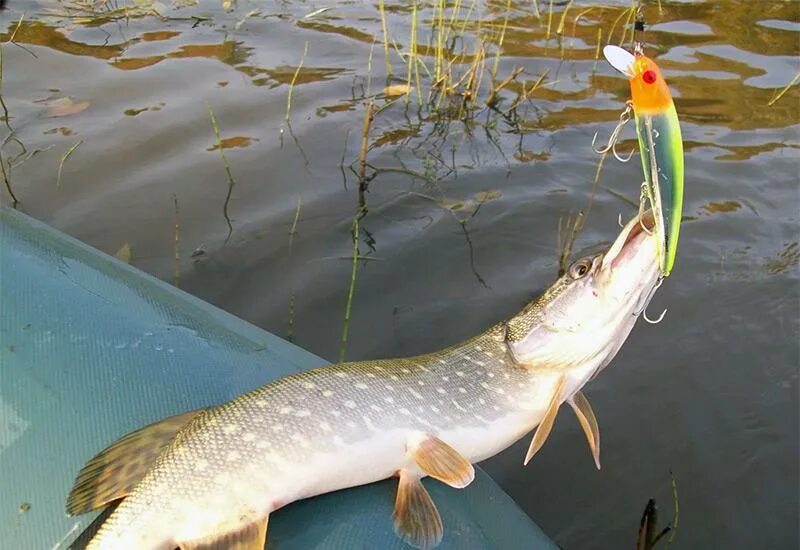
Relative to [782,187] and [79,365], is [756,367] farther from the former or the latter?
[79,365]

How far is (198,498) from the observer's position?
59.9 inches

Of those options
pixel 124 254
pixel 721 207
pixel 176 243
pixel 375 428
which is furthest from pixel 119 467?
pixel 721 207

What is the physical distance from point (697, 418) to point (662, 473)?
351 mm

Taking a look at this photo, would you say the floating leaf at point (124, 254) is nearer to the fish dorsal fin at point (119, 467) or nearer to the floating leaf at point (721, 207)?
the fish dorsal fin at point (119, 467)

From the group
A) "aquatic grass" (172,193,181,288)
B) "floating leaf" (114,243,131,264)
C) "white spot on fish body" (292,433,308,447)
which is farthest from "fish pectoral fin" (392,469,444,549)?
"floating leaf" (114,243,131,264)

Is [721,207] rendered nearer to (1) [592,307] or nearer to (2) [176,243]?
(1) [592,307]

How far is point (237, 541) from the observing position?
151 cm

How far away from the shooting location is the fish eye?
6.68 ft

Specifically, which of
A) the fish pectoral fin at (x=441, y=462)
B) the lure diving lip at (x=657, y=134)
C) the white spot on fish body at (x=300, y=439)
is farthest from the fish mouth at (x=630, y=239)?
the white spot on fish body at (x=300, y=439)

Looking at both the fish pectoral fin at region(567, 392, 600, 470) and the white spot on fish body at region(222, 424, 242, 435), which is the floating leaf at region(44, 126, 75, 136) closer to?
the white spot on fish body at region(222, 424, 242, 435)

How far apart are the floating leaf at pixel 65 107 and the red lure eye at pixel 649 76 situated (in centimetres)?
442

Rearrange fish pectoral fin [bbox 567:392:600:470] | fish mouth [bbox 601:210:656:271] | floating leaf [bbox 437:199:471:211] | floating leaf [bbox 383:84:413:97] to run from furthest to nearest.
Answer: floating leaf [bbox 383:84:413:97] < floating leaf [bbox 437:199:471:211] < fish pectoral fin [bbox 567:392:600:470] < fish mouth [bbox 601:210:656:271]

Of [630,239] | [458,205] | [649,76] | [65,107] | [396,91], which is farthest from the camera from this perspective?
[396,91]

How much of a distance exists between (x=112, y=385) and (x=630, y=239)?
56.0 inches
